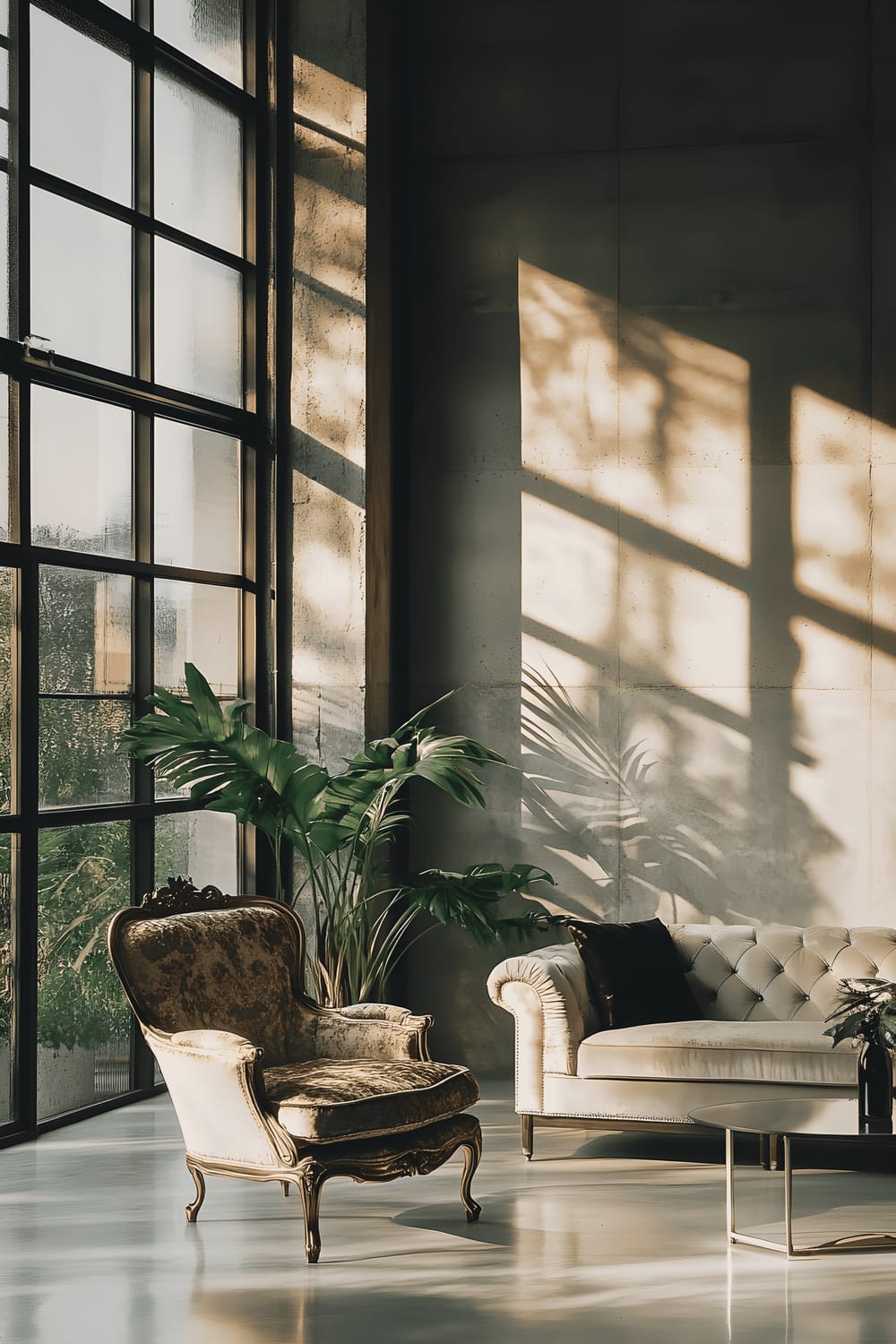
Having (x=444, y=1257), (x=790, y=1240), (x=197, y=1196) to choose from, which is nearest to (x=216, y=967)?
(x=197, y=1196)

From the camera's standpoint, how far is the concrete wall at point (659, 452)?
283 inches

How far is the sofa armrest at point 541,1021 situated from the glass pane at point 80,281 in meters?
2.96

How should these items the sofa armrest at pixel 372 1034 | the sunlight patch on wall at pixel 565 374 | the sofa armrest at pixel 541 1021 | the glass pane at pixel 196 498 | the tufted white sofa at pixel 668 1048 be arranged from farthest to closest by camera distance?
the sunlight patch on wall at pixel 565 374
the glass pane at pixel 196 498
the sofa armrest at pixel 541 1021
the tufted white sofa at pixel 668 1048
the sofa armrest at pixel 372 1034

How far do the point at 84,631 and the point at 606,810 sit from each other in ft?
8.37

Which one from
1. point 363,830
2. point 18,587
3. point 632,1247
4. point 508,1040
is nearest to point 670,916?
point 508,1040

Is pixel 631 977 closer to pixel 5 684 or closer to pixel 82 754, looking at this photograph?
pixel 82 754

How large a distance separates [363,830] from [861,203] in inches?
142

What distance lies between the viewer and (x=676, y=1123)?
5621 mm

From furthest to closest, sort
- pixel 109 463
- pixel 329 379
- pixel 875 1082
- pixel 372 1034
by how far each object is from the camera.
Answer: pixel 329 379 < pixel 109 463 < pixel 372 1034 < pixel 875 1082

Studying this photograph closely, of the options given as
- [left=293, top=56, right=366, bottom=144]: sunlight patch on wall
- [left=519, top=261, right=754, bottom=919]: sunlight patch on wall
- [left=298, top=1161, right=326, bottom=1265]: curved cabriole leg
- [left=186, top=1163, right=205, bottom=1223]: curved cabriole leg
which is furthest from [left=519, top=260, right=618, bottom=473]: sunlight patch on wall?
[left=298, top=1161, right=326, bottom=1265]: curved cabriole leg

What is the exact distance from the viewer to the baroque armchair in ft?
14.9

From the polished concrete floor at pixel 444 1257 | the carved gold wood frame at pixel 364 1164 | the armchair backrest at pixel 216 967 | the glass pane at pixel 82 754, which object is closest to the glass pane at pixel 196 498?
the glass pane at pixel 82 754

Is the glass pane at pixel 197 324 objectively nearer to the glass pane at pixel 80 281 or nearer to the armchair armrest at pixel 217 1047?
the glass pane at pixel 80 281

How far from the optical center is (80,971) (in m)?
6.29
